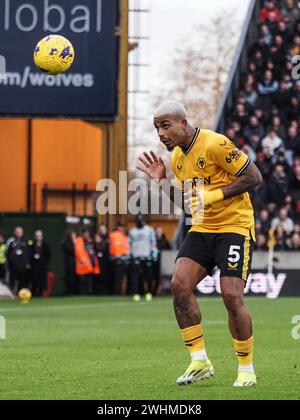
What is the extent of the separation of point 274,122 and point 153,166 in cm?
2345

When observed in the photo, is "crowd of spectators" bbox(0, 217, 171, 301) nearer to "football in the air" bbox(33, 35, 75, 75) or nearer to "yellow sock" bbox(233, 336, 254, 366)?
"football in the air" bbox(33, 35, 75, 75)

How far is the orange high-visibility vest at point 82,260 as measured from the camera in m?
31.5

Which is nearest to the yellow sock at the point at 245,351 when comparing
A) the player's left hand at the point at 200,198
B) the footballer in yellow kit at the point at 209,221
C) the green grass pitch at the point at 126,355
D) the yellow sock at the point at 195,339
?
the footballer in yellow kit at the point at 209,221

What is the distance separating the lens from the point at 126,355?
558 inches

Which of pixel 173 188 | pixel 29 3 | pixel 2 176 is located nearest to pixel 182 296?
pixel 173 188

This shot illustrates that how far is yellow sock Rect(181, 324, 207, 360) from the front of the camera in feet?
36.6

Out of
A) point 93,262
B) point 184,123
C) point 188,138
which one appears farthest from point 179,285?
point 93,262

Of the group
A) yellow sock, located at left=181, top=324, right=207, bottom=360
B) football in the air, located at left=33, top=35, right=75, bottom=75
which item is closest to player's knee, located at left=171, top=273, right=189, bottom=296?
yellow sock, located at left=181, top=324, right=207, bottom=360

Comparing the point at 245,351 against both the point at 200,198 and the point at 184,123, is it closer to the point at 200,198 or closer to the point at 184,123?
the point at 200,198

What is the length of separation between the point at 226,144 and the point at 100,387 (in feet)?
7.73

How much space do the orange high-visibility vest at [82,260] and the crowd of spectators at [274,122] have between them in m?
4.30

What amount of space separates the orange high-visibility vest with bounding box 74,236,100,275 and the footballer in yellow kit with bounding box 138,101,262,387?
66.9 ft

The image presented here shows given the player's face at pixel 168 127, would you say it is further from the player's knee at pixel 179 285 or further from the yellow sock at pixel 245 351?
the yellow sock at pixel 245 351
